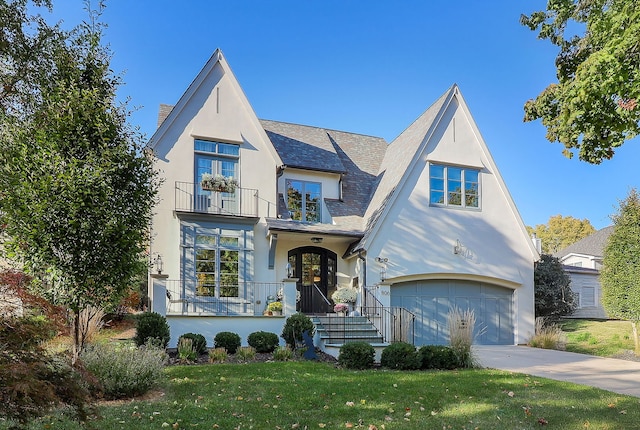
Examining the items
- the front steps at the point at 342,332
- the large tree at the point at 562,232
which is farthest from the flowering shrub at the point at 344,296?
the large tree at the point at 562,232

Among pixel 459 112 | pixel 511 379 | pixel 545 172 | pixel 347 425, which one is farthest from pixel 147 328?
pixel 545 172

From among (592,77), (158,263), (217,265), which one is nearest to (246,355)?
(217,265)

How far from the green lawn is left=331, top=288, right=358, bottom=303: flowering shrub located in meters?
7.06

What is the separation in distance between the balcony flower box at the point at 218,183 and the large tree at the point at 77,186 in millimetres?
6217

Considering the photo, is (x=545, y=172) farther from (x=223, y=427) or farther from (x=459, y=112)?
(x=223, y=427)

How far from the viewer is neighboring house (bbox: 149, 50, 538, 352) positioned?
43.9ft

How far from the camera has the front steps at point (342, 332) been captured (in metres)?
11.4

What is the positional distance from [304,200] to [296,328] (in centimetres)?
538

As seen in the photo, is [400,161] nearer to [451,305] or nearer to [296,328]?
[451,305]

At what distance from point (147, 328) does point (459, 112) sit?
12701mm

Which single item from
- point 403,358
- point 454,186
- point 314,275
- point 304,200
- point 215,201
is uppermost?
point 454,186

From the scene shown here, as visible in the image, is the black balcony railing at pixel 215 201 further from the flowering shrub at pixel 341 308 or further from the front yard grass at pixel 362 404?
the front yard grass at pixel 362 404

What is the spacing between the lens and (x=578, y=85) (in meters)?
6.24

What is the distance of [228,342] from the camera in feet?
36.6
